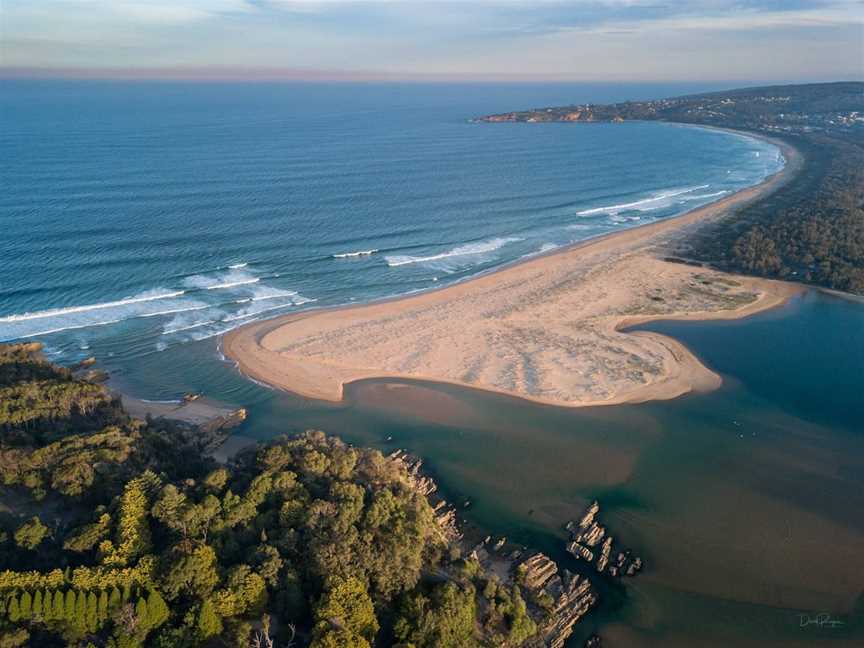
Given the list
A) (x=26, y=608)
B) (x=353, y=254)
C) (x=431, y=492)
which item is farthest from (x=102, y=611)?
(x=353, y=254)

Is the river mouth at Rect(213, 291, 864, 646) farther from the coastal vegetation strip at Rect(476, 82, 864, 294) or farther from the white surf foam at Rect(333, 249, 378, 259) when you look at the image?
the white surf foam at Rect(333, 249, 378, 259)

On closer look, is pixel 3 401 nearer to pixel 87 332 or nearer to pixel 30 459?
pixel 30 459

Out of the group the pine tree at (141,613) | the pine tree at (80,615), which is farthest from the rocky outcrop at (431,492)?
the pine tree at (80,615)

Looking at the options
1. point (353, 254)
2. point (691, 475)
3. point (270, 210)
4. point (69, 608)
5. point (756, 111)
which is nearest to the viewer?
point (69, 608)

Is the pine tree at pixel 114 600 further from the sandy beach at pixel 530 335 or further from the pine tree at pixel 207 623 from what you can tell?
the sandy beach at pixel 530 335

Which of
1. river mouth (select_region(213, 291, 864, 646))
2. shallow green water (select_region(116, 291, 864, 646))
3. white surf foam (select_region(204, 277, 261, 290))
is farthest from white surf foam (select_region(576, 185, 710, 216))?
white surf foam (select_region(204, 277, 261, 290))

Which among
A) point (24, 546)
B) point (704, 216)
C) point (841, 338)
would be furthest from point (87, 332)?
point (704, 216)
